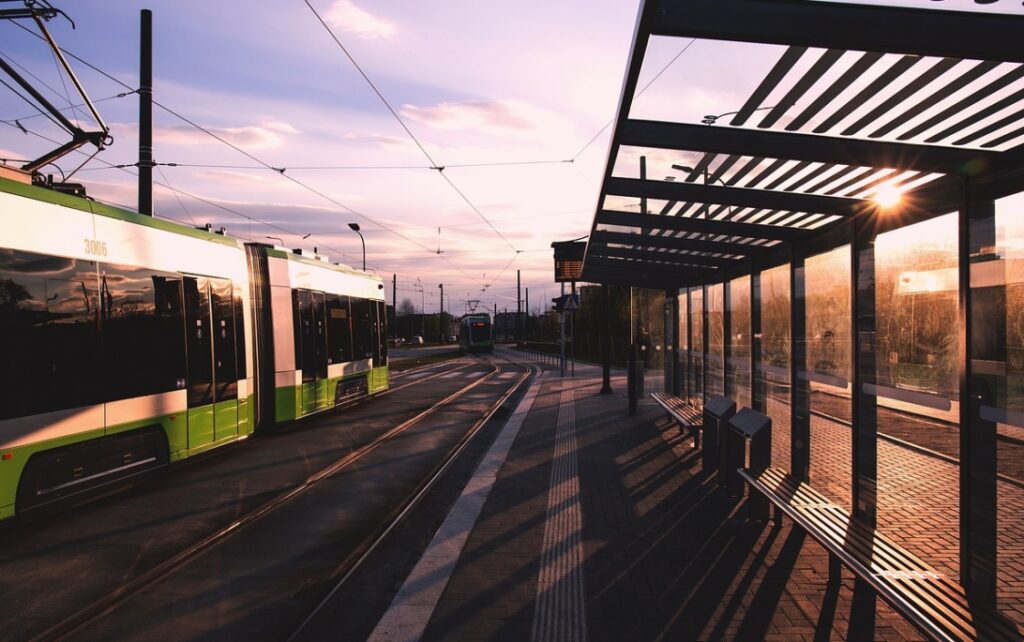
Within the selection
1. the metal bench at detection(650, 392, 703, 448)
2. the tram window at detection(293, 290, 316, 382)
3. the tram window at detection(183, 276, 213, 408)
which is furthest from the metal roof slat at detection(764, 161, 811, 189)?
the tram window at detection(293, 290, 316, 382)

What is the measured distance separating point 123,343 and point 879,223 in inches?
285

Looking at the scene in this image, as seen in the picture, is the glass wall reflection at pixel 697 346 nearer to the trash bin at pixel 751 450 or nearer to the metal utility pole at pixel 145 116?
the trash bin at pixel 751 450

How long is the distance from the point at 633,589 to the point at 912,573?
167 centimetres

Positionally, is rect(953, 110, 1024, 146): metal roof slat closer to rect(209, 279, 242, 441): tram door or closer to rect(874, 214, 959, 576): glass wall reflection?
rect(874, 214, 959, 576): glass wall reflection

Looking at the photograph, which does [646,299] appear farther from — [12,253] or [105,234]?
[12,253]

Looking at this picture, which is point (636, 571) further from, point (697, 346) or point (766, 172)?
point (697, 346)

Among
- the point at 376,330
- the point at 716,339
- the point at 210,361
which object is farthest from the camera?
the point at 376,330

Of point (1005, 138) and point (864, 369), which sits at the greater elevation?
point (1005, 138)

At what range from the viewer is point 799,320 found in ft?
22.6

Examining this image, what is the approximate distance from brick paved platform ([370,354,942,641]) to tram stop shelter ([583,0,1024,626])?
0.80 meters

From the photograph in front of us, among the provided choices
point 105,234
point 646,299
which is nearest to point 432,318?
point 646,299

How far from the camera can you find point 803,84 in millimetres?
3871

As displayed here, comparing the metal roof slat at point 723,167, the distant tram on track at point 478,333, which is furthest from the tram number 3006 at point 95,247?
the distant tram on track at point 478,333

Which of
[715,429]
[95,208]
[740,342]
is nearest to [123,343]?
[95,208]
